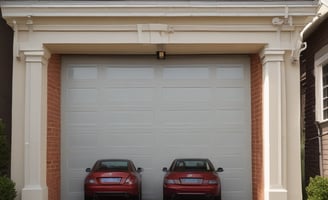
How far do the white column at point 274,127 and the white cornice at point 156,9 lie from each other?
39.4 inches

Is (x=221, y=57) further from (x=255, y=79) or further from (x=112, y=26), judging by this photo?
(x=112, y=26)

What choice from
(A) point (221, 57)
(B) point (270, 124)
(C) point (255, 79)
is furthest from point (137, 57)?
(B) point (270, 124)

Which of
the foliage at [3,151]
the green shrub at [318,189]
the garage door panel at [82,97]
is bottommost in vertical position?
the green shrub at [318,189]

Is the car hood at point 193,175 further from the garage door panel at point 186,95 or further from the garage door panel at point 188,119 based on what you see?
the garage door panel at point 186,95

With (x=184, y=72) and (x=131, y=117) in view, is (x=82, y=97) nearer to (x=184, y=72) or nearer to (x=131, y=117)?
(x=131, y=117)

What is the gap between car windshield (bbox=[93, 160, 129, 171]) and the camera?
1333 centimetres

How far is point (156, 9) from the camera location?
12.4m

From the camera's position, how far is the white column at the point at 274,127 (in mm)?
12531

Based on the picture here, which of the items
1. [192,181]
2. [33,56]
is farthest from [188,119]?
[33,56]

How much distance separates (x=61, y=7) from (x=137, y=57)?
3.04 m

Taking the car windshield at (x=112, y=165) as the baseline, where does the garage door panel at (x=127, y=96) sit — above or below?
above

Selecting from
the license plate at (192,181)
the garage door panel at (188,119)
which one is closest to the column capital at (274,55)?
the garage door panel at (188,119)

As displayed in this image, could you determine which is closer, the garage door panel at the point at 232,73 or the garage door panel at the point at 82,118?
the garage door panel at the point at 82,118

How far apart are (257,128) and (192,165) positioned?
1.86m
